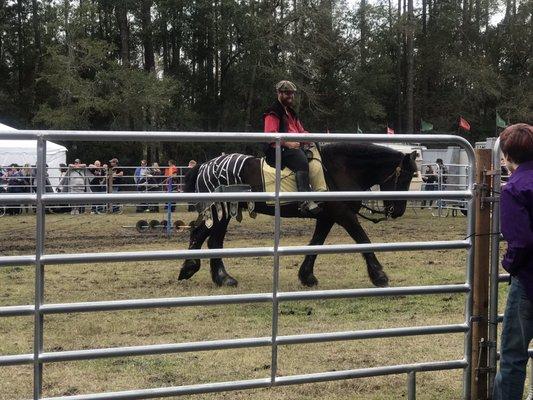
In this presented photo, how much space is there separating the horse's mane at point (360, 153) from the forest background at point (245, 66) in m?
24.7

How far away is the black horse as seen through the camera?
28.3ft

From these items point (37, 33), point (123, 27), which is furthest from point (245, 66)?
point (37, 33)

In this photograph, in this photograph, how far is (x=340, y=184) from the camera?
342 inches

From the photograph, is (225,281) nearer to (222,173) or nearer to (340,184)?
(222,173)

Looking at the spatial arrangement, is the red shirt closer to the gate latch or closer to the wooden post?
the wooden post

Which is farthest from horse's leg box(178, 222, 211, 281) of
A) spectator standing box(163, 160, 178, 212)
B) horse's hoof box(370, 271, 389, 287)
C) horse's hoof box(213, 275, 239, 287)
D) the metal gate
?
the metal gate

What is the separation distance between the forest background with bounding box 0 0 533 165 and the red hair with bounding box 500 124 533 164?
97.1 feet

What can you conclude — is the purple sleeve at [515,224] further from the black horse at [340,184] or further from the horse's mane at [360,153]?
the horse's mane at [360,153]

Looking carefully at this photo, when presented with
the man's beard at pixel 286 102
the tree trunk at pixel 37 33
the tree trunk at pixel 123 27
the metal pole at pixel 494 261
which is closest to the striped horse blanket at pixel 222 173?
the man's beard at pixel 286 102

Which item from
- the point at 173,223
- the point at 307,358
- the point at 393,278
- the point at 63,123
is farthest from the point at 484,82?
the point at 307,358

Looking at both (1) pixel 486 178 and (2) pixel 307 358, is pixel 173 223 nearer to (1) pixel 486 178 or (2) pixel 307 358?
(2) pixel 307 358

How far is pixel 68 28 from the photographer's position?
36.2 meters

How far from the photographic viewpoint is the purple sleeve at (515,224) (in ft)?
12.0

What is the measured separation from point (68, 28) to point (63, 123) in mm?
5375
